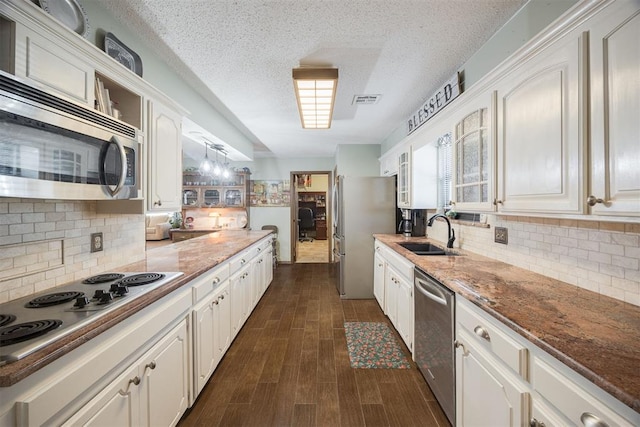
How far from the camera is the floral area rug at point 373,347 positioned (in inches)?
84.1

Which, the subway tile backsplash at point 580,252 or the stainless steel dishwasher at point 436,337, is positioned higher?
the subway tile backsplash at point 580,252

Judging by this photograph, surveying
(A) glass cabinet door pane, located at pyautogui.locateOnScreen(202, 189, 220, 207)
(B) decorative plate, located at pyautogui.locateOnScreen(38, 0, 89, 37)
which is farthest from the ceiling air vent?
(A) glass cabinet door pane, located at pyautogui.locateOnScreen(202, 189, 220, 207)

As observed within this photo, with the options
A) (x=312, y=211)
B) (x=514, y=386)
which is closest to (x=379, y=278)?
(x=514, y=386)

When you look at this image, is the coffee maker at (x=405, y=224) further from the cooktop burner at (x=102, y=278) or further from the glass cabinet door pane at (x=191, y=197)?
the glass cabinet door pane at (x=191, y=197)

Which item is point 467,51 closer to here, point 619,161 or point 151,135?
point 619,161

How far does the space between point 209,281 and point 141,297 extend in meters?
0.67

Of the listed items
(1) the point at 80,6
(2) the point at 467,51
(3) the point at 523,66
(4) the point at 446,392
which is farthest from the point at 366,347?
(1) the point at 80,6

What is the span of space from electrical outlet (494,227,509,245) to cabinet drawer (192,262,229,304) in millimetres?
2165

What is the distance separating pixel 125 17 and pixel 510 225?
2.88 metres

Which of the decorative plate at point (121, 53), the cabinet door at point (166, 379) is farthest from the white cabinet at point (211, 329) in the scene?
the decorative plate at point (121, 53)

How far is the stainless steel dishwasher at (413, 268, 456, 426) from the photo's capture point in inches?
56.7

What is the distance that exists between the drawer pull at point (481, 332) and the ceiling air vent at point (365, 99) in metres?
2.30

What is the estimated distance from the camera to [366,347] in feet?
7.77

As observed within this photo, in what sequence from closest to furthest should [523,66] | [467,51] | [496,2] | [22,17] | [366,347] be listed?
[22,17]
[523,66]
[496,2]
[467,51]
[366,347]
